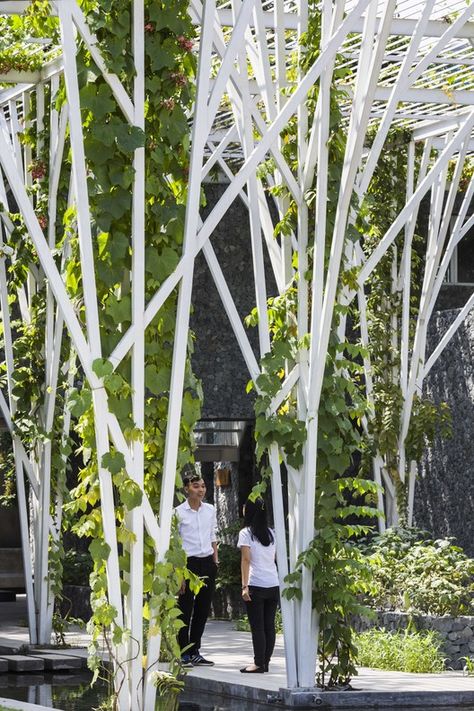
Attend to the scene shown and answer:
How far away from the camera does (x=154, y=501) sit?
6.75 m

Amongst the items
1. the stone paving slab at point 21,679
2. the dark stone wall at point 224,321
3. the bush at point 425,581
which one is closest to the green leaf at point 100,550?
the stone paving slab at point 21,679

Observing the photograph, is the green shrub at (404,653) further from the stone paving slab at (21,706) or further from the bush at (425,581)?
the stone paving slab at (21,706)

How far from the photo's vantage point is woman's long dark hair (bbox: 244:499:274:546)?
9.58 meters

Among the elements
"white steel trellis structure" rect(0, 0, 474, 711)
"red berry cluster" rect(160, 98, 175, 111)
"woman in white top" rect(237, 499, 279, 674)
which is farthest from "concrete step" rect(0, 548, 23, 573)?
A: "red berry cluster" rect(160, 98, 175, 111)

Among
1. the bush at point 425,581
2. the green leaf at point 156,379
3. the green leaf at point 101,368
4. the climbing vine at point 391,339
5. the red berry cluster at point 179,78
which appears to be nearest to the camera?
the green leaf at point 101,368

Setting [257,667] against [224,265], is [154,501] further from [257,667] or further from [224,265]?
[224,265]

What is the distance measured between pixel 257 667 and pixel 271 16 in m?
5.45

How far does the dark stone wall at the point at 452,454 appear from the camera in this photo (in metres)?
15.3

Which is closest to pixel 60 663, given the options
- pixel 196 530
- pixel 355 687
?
pixel 196 530

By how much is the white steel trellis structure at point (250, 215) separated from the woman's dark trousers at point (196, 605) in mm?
1002

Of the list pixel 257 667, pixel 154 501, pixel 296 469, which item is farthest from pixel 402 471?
pixel 154 501

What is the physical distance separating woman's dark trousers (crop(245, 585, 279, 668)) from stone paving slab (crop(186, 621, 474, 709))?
0.16 m

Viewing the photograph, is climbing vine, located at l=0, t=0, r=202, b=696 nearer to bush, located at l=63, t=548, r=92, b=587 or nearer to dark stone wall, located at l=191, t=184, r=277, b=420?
bush, located at l=63, t=548, r=92, b=587

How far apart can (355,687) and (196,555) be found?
6.82 feet
